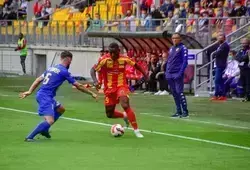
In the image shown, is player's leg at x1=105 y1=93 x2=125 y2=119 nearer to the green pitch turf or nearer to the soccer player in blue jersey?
the green pitch turf

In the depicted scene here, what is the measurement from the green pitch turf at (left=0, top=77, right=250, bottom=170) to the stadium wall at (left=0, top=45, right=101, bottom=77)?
48.1 feet

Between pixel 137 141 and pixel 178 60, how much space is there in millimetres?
5552

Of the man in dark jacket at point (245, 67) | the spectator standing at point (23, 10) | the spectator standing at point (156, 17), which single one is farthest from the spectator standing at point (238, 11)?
the spectator standing at point (23, 10)

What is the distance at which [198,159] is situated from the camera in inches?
548

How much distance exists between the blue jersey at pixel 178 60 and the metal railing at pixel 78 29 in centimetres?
818

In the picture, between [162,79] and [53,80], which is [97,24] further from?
[53,80]

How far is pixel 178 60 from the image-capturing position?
21625 mm

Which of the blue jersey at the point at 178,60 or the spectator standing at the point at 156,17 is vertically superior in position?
the spectator standing at the point at 156,17

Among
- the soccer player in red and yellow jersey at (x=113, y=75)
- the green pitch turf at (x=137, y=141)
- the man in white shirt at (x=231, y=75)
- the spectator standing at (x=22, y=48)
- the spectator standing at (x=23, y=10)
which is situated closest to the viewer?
the green pitch turf at (x=137, y=141)

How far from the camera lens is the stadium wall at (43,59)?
40438 millimetres

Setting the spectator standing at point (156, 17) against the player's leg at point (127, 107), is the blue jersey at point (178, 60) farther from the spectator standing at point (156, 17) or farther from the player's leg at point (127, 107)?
the spectator standing at point (156, 17)

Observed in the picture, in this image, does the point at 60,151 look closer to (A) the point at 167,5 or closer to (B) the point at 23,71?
(A) the point at 167,5

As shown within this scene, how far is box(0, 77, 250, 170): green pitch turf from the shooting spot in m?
13.5

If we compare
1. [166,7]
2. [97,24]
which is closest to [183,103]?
[166,7]
